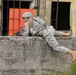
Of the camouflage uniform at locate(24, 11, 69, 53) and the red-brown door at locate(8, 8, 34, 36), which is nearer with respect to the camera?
the camouflage uniform at locate(24, 11, 69, 53)

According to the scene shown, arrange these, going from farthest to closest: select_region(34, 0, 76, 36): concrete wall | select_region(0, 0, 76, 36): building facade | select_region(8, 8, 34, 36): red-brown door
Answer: select_region(0, 0, 76, 36): building facade → select_region(34, 0, 76, 36): concrete wall → select_region(8, 8, 34, 36): red-brown door

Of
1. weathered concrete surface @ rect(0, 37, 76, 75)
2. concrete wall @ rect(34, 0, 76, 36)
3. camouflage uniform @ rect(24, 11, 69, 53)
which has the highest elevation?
concrete wall @ rect(34, 0, 76, 36)

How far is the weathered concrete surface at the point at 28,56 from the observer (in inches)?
332

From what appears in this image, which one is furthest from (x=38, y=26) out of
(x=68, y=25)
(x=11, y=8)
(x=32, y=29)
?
(x=68, y=25)

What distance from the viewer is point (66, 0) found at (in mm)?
19109

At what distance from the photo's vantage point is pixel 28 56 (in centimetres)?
848

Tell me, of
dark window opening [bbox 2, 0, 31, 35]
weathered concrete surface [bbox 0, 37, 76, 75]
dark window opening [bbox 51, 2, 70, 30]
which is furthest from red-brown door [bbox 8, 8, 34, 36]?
weathered concrete surface [bbox 0, 37, 76, 75]

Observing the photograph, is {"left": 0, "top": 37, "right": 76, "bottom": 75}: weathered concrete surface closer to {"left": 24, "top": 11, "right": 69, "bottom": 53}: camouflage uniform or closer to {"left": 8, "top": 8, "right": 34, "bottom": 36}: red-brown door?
{"left": 24, "top": 11, "right": 69, "bottom": 53}: camouflage uniform

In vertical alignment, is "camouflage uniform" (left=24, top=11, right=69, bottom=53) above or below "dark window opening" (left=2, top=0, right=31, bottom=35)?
below

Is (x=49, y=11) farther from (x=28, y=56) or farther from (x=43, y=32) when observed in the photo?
(x=28, y=56)

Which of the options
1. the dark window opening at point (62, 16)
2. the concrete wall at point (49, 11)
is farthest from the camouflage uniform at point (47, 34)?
the dark window opening at point (62, 16)

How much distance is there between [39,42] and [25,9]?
367 inches

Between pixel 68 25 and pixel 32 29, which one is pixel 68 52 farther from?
pixel 68 25

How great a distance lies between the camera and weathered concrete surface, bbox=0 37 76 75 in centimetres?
843
